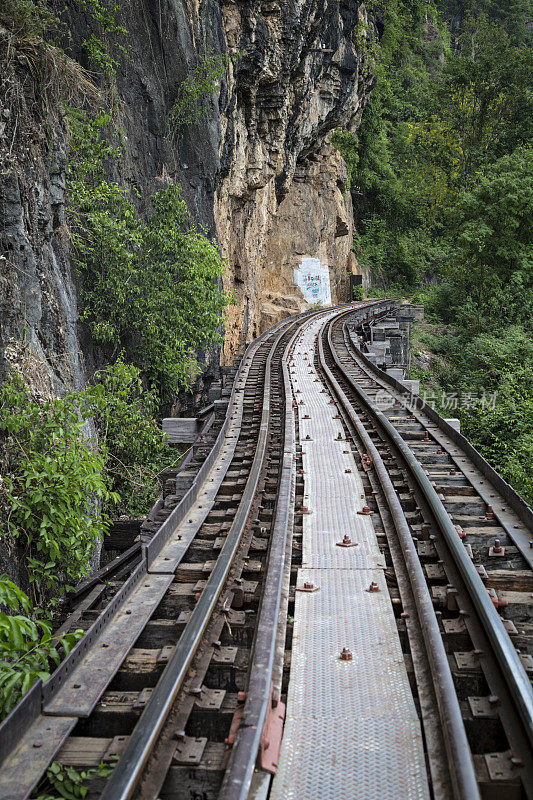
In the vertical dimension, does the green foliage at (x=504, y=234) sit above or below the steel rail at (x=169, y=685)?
above

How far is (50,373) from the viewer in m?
7.28

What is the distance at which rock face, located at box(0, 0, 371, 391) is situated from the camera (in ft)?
23.7

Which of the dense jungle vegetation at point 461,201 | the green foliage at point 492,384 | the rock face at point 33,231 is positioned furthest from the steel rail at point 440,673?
the dense jungle vegetation at point 461,201

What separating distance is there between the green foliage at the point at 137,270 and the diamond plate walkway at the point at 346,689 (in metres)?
6.47

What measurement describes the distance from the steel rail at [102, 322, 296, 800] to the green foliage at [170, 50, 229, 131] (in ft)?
44.5

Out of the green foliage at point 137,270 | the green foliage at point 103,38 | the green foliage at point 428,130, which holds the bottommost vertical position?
the green foliage at point 137,270

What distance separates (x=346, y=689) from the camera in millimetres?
3494

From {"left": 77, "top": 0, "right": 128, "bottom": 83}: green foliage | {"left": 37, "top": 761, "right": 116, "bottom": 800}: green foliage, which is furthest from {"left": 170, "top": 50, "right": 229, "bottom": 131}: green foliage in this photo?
{"left": 37, "top": 761, "right": 116, "bottom": 800}: green foliage

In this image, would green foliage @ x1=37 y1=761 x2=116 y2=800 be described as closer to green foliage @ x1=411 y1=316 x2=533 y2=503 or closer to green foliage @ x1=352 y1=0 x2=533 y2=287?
green foliage @ x1=411 y1=316 x2=533 y2=503

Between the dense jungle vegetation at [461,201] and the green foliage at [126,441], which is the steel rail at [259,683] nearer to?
the green foliage at [126,441]

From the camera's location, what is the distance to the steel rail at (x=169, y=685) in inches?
101

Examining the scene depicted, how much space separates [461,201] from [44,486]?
2157cm

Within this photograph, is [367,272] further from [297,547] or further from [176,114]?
[297,547]

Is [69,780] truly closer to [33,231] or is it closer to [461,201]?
[33,231]
